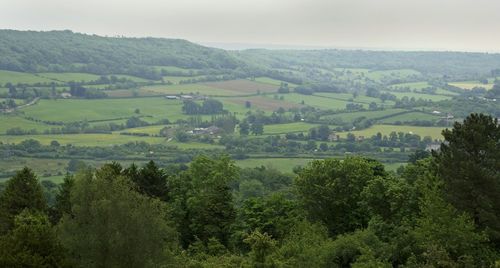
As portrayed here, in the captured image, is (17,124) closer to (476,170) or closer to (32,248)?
(32,248)

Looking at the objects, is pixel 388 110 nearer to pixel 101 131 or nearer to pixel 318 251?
pixel 101 131

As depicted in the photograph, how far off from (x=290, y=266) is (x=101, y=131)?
397ft

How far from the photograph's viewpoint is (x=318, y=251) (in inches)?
1321

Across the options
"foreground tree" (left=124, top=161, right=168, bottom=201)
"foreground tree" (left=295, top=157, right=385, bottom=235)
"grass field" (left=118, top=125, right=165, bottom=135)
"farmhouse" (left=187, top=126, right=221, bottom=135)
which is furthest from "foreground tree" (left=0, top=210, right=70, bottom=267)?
"farmhouse" (left=187, top=126, right=221, bottom=135)

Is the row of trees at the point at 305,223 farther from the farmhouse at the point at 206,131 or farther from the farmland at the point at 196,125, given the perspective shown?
the farmhouse at the point at 206,131

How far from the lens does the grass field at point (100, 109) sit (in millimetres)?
158125

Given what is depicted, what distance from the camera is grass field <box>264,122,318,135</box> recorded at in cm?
15315

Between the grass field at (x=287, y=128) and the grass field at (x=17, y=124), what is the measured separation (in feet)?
177

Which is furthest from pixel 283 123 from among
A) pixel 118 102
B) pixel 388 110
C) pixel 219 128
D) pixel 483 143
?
pixel 483 143

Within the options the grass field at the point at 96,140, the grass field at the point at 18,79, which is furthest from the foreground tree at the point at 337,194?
the grass field at the point at 18,79

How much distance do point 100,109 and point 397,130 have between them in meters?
79.4

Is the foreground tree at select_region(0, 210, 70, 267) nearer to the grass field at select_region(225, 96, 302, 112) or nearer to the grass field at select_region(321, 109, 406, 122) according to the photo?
the grass field at select_region(321, 109, 406, 122)

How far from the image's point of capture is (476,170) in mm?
33906

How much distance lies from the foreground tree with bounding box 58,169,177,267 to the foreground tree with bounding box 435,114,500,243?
16.7m
